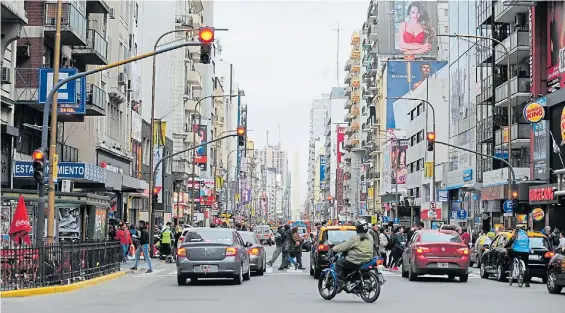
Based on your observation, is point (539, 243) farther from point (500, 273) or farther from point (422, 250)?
point (422, 250)

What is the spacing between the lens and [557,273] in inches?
882

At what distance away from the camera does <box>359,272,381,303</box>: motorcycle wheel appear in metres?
19.1

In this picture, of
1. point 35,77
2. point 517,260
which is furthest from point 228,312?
point 35,77

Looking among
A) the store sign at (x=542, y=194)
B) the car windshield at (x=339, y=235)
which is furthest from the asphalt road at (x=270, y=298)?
the store sign at (x=542, y=194)

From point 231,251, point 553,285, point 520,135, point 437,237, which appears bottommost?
point 553,285

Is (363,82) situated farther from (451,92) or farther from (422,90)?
(451,92)

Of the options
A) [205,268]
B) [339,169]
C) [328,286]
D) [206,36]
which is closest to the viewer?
[328,286]

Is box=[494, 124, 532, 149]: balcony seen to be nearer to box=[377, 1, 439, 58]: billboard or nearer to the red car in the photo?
the red car

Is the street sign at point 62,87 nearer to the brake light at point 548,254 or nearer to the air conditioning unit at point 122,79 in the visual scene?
the brake light at point 548,254

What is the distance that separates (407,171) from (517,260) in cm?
7219

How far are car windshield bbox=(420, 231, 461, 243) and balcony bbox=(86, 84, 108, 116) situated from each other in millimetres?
20693

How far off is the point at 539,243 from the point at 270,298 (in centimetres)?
1164

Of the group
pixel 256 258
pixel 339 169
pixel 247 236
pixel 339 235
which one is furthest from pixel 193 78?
pixel 339 169

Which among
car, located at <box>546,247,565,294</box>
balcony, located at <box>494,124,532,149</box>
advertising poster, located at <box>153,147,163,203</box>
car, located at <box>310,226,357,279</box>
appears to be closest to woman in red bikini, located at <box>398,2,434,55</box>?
advertising poster, located at <box>153,147,163,203</box>
